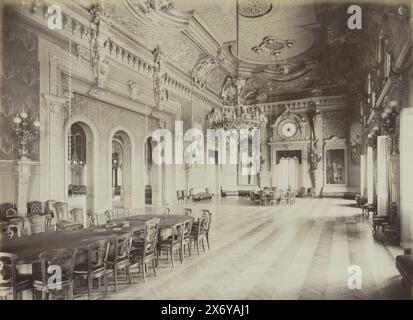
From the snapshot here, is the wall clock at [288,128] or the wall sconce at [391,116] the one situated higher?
the wall clock at [288,128]

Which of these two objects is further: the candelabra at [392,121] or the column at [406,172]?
the candelabra at [392,121]

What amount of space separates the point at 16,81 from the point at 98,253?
5370 mm

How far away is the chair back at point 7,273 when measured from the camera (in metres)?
3.47

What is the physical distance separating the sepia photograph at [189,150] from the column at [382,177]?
4cm

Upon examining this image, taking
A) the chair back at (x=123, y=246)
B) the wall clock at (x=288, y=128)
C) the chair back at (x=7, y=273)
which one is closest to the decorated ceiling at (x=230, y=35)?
the wall clock at (x=288, y=128)

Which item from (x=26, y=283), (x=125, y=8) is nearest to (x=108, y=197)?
(x=125, y=8)

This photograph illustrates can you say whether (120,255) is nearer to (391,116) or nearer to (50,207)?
(50,207)

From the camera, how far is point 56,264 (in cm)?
370

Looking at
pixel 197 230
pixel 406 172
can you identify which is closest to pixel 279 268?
pixel 197 230

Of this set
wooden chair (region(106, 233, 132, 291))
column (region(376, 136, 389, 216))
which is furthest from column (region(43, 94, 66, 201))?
column (region(376, 136, 389, 216))

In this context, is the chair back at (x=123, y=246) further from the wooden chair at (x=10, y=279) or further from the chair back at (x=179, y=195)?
the chair back at (x=179, y=195)

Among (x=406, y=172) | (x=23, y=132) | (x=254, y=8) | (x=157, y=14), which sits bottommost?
(x=406, y=172)

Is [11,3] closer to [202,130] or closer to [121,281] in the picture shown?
[121,281]
